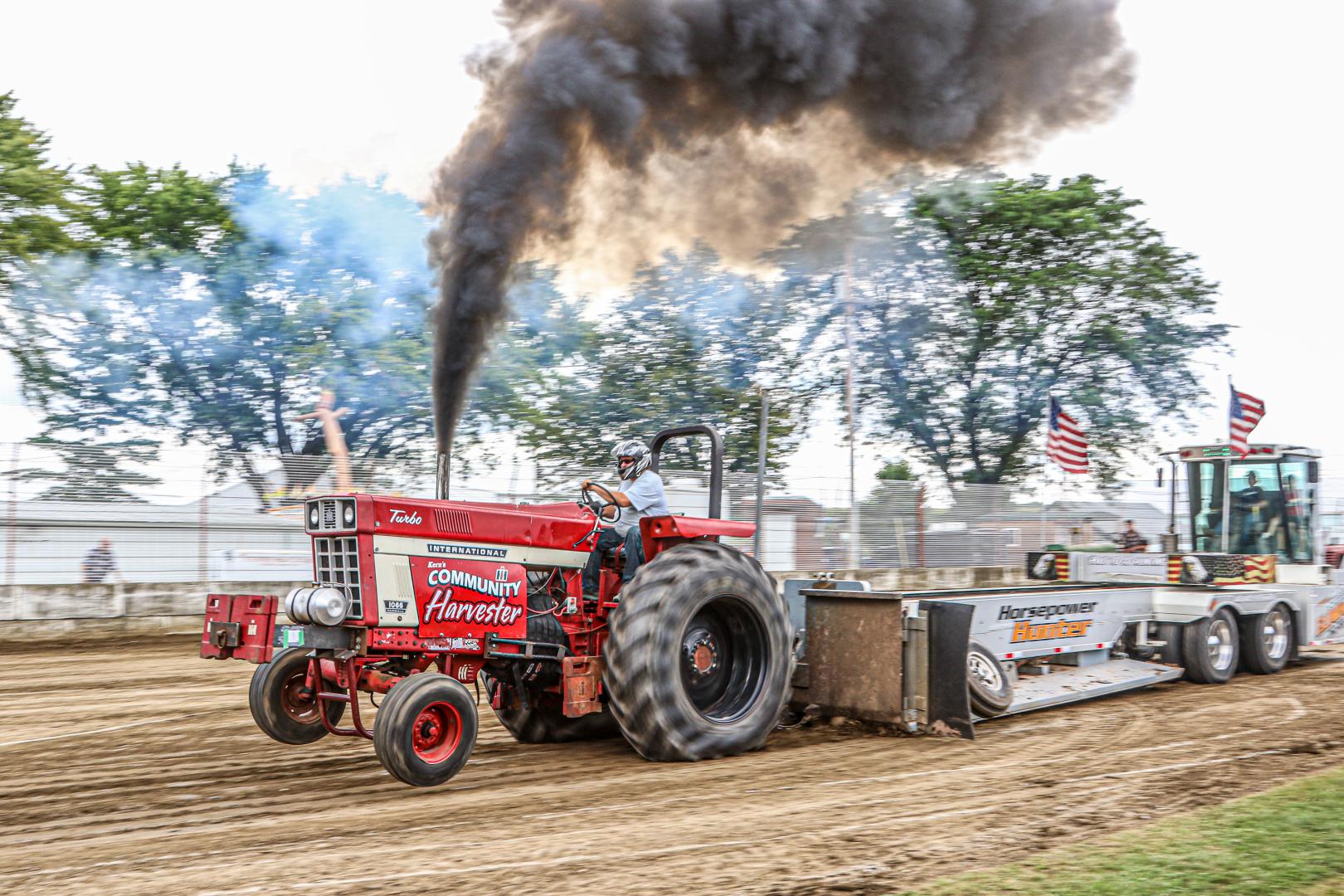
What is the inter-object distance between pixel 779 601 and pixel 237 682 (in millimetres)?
5774

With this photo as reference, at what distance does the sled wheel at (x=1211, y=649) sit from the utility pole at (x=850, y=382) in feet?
28.4

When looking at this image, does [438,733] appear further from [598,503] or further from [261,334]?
[261,334]

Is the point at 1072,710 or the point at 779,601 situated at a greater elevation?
the point at 779,601

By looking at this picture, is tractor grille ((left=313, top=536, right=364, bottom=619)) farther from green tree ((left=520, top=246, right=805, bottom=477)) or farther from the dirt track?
green tree ((left=520, top=246, right=805, bottom=477))

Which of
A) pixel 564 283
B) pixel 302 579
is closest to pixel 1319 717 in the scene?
pixel 564 283

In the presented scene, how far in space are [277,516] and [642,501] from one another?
952cm

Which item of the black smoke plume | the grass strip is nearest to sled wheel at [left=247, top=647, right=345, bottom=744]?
the grass strip

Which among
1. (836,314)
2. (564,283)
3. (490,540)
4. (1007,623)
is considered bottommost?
(1007,623)

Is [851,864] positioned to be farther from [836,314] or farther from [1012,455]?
[1012,455]

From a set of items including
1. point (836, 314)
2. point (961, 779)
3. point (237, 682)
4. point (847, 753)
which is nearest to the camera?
point (961, 779)

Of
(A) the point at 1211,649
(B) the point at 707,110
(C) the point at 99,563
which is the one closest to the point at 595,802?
(A) the point at 1211,649

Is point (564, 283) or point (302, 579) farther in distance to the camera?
point (302, 579)

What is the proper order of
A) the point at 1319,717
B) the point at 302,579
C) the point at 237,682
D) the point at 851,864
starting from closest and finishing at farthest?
the point at 851,864, the point at 1319,717, the point at 237,682, the point at 302,579

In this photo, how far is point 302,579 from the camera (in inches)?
619
